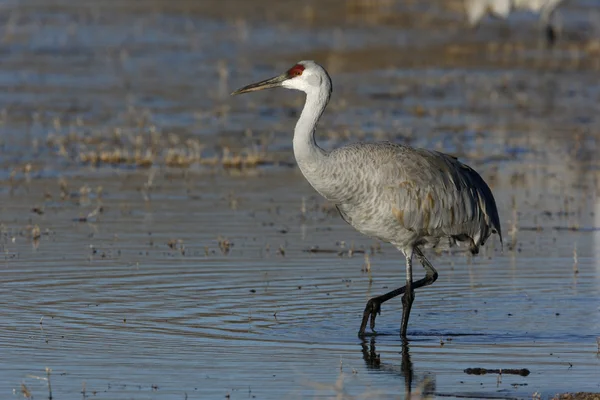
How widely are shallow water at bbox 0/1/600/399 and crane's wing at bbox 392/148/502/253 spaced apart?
517 mm

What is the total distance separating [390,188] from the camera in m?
8.66

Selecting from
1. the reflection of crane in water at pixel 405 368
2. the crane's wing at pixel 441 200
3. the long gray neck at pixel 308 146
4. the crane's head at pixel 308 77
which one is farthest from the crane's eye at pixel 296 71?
the reflection of crane in water at pixel 405 368

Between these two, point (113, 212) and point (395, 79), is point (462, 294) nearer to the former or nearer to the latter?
point (113, 212)

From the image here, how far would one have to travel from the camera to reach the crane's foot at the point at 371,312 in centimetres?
857

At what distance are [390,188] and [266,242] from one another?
2.66 meters

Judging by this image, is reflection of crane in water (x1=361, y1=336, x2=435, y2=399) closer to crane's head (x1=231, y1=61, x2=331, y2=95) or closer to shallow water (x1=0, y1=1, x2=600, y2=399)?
shallow water (x1=0, y1=1, x2=600, y2=399)

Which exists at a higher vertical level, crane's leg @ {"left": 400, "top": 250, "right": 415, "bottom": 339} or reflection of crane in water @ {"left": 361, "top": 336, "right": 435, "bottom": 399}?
crane's leg @ {"left": 400, "top": 250, "right": 415, "bottom": 339}

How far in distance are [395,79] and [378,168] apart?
45.6 feet

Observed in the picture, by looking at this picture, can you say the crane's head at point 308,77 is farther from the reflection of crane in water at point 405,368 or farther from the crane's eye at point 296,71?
the reflection of crane in water at point 405,368

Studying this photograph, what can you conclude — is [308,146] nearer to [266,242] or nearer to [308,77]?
[308,77]

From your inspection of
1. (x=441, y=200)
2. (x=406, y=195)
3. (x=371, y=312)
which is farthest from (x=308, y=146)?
(x=371, y=312)

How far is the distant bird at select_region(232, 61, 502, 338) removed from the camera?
852 centimetres

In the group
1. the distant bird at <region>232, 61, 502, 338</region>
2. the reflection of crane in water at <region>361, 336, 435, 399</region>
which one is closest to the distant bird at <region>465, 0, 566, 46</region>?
the distant bird at <region>232, 61, 502, 338</region>

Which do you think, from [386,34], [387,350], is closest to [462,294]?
[387,350]
